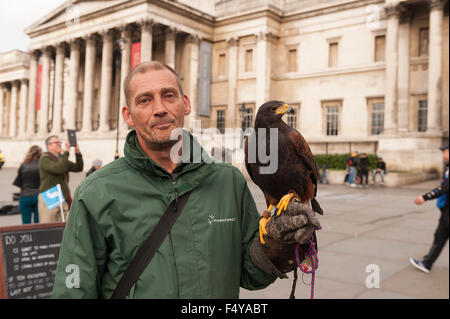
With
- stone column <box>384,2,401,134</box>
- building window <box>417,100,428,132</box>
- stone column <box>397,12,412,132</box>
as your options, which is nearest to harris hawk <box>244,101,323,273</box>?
stone column <box>384,2,401,134</box>

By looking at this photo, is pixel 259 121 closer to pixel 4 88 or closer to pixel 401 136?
pixel 401 136

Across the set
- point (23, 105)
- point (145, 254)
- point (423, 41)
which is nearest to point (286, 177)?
point (145, 254)

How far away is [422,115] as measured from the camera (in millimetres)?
27938

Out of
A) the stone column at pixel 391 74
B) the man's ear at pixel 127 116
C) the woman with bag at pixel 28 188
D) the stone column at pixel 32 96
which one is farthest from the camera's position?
the stone column at pixel 32 96

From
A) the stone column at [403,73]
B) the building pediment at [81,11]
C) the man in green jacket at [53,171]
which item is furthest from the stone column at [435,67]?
the man in green jacket at [53,171]

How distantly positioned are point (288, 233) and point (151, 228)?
0.69m

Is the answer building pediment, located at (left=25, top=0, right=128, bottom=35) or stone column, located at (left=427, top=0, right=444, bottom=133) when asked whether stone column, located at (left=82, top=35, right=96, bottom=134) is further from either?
stone column, located at (left=427, top=0, right=444, bottom=133)

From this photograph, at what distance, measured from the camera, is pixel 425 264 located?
242 inches

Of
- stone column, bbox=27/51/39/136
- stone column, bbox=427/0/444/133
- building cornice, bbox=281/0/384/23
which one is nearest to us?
building cornice, bbox=281/0/384/23

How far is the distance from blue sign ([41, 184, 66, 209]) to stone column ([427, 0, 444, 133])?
25.3 m

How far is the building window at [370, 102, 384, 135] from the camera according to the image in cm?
2737

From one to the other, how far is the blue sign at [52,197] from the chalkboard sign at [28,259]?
2.55ft

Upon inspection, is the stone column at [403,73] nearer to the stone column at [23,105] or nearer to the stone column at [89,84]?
the stone column at [89,84]

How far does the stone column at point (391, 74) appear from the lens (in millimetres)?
26391
